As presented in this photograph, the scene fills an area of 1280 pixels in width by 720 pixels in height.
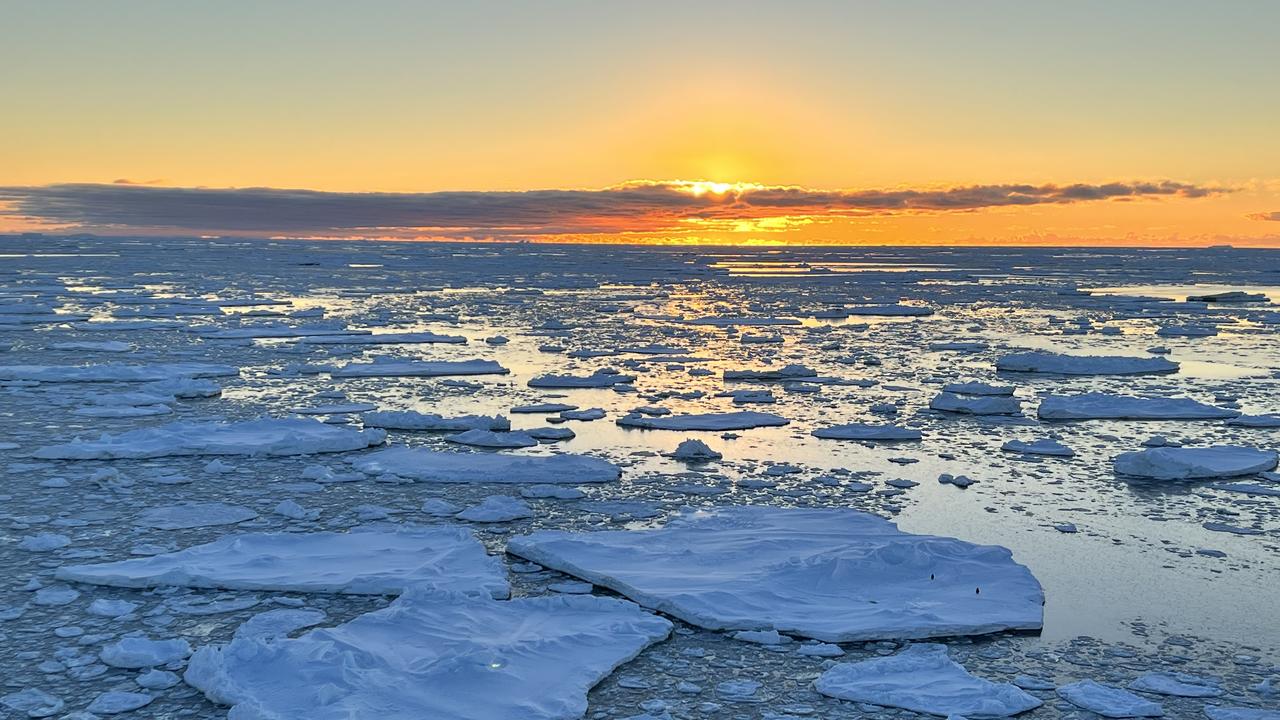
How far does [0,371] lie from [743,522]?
1040cm

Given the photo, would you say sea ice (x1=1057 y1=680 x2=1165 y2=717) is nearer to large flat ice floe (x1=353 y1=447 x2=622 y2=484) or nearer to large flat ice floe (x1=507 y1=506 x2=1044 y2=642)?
large flat ice floe (x1=507 y1=506 x2=1044 y2=642)

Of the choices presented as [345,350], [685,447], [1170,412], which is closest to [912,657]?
[685,447]

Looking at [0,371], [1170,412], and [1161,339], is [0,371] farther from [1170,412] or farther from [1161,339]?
[1161,339]

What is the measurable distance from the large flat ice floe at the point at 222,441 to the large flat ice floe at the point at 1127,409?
21.5ft

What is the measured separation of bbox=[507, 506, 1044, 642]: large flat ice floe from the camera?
183 inches

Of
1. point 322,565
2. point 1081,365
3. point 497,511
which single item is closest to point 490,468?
point 497,511

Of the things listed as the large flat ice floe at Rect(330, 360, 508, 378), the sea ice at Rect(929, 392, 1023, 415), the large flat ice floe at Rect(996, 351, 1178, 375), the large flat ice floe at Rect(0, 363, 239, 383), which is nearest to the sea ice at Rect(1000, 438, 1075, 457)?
the sea ice at Rect(929, 392, 1023, 415)

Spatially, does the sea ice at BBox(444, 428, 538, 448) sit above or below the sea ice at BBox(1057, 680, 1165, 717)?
below

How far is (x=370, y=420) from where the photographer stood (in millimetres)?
9438

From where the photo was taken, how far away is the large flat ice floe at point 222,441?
7.91 metres

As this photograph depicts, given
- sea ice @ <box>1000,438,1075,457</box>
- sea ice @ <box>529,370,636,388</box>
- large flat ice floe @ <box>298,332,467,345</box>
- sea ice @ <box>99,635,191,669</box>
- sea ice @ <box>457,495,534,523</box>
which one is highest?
sea ice @ <box>1000,438,1075,457</box>

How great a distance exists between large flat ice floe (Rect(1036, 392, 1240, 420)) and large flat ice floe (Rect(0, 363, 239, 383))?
379 inches

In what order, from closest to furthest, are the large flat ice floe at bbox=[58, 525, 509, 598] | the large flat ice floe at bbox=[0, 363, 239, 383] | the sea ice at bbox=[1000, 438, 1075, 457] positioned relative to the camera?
the large flat ice floe at bbox=[58, 525, 509, 598], the sea ice at bbox=[1000, 438, 1075, 457], the large flat ice floe at bbox=[0, 363, 239, 383]

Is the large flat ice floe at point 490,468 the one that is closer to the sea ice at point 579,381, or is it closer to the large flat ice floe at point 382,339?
the sea ice at point 579,381
